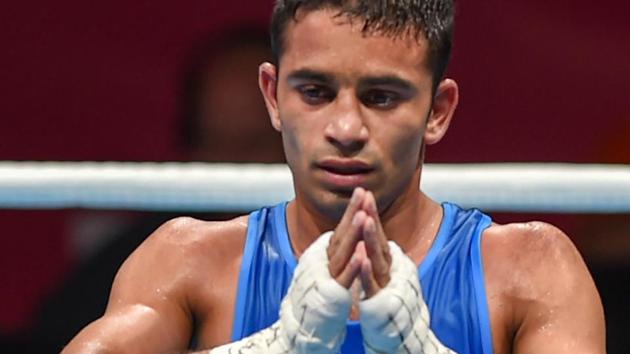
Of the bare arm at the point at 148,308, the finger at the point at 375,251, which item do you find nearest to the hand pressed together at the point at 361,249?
the finger at the point at 375,251

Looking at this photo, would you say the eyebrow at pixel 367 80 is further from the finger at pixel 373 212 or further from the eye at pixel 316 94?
the finger at pixel 373 212

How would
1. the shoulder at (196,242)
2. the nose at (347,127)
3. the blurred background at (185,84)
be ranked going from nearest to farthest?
the nose at (347,127)
the shoulder at (196,242)
the blurred background at (185,84)

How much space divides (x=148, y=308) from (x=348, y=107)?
408mm

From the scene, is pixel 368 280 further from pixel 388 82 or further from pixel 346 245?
pixel 388 82

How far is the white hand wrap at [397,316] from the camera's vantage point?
197 centimetres

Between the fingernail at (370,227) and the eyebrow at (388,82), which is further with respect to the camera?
the eyebrow at (388,82)

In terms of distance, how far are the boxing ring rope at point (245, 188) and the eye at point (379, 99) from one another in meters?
0.56

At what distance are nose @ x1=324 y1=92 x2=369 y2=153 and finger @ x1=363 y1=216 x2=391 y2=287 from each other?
0.17m

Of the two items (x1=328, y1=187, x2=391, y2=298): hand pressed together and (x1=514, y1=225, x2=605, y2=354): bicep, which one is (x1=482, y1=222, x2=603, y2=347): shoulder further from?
(x1=328, y1=187, x2=391, y2=298): hand pressed together

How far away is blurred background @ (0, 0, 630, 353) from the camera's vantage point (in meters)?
3.55

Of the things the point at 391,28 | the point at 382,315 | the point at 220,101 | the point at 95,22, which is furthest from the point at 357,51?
the point at 95,22

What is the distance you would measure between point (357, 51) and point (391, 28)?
6cm

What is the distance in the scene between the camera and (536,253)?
2322 mm

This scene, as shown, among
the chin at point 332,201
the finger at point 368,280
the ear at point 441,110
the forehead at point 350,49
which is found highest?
the forehead at point 350,49
